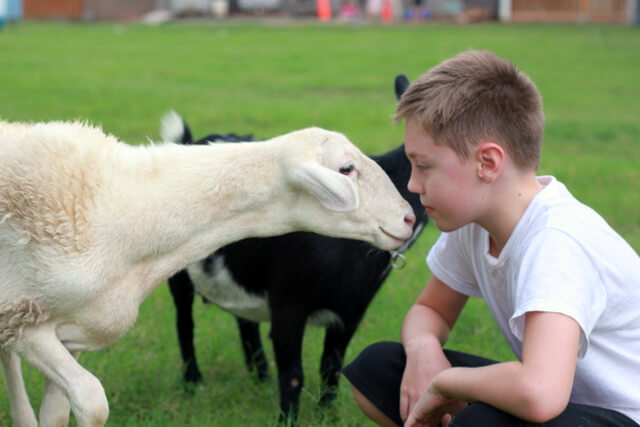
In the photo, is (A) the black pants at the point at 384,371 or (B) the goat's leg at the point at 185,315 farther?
(B) the goat's leg at the point at 185,315

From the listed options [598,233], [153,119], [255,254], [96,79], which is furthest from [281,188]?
[96,79]

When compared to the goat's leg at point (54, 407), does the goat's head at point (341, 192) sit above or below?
above

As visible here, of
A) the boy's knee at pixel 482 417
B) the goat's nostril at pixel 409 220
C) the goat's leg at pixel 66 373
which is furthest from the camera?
the goat's nostril at pixel 409 220

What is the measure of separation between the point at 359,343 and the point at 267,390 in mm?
606

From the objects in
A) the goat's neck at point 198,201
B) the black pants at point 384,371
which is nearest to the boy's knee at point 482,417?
the black pants at point 384,371

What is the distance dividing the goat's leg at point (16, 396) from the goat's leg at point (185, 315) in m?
0.92

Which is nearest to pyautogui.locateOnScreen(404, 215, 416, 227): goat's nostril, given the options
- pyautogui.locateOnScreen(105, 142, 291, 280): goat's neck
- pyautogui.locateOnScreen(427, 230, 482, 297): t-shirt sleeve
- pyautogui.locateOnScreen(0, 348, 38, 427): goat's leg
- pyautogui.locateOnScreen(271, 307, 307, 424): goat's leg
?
pyautogui.locateOnScreen(427, 230, 482, 297): t-shirt sleeve

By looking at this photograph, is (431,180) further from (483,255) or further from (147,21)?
(147,21)

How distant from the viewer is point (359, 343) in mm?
4371

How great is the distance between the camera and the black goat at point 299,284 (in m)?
3.52

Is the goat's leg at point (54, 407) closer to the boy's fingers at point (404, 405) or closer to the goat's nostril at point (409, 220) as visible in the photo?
the boy's fingers at point (404, 405)

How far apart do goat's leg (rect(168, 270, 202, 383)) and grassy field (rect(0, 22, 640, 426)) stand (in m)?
0.11

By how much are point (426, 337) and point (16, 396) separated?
61.3 inches

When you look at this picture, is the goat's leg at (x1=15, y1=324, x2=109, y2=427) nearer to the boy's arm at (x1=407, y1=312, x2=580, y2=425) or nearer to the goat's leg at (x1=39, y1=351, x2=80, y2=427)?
the goat's leg at (x1=39, y1=351, x2=80, y2=427)
